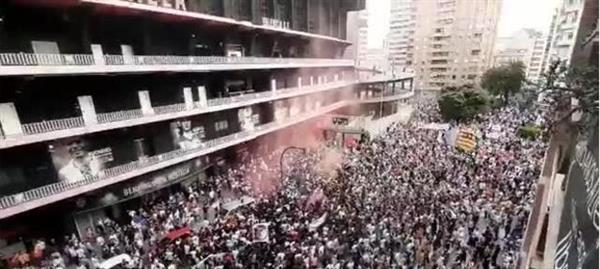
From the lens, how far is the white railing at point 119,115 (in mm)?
11461

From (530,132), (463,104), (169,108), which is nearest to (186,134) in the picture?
(169,108)

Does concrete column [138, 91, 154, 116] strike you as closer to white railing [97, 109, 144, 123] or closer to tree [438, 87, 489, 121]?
white railing [97, 109, 144, 123]

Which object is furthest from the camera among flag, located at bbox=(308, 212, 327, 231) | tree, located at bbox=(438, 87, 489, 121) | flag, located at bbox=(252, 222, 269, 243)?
tree, located at bbox=(438, 87, 489, 121)

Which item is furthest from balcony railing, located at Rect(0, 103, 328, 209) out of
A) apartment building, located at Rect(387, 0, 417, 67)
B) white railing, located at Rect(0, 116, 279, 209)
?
apartment building, located at Rect(387, 0, 417, 67)

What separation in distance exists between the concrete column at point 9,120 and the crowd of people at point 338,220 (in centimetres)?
323

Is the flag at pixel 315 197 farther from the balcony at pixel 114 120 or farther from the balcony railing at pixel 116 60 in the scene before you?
the balcony railing at pixel 116 60

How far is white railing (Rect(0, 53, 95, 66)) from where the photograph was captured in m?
9.05

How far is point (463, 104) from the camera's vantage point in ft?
103

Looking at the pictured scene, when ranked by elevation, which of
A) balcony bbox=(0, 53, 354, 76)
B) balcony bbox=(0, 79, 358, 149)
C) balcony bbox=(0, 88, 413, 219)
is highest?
balcony bbox=(0, 53, 354, 76)

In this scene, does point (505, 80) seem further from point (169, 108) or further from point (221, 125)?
point (169, 108)

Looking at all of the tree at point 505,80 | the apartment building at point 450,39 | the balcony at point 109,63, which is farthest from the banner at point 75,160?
the apartment building at point 450,39

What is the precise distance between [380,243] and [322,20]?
62.9 feet

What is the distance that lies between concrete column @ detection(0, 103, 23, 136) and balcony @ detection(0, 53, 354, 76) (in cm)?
100

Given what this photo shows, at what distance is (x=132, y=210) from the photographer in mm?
13039
